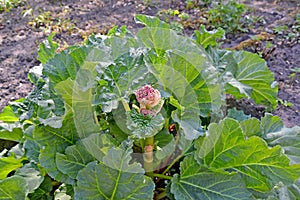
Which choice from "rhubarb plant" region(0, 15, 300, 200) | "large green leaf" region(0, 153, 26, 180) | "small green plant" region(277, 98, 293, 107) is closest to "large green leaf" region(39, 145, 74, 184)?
"rhubarb plant" region(0, 15, 300, 200)

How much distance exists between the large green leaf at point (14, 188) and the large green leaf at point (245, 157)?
0.70 m

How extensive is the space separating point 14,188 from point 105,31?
223 centimetres

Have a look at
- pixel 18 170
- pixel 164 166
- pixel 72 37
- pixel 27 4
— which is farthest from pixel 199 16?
pixel 18 170

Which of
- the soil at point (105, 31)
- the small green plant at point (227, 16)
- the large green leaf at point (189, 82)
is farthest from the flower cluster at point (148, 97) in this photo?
the small green plant at point (227, 16)

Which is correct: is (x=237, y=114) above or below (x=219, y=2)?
above

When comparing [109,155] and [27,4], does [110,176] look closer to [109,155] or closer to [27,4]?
[109,155]

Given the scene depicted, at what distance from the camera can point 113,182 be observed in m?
1.45

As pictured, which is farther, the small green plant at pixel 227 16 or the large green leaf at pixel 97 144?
the small green plant at pixel 227 16

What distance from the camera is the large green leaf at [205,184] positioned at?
1.58 metres

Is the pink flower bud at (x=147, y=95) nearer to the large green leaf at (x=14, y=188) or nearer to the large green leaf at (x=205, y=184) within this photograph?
the large green leaf at (x=205, y=184)

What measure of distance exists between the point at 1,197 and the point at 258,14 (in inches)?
128

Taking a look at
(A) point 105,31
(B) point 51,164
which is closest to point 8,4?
(A) point 105,31

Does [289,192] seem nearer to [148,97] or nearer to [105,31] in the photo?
[148,97]

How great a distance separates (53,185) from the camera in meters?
1.86
